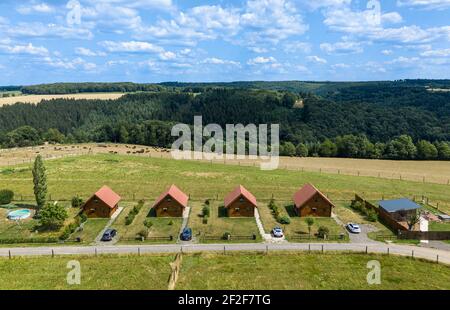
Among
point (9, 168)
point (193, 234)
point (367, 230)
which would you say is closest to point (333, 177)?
point (367, 230)

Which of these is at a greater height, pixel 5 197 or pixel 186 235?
pixel 5 197

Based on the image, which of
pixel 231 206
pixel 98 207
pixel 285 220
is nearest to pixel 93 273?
pixel 98 207

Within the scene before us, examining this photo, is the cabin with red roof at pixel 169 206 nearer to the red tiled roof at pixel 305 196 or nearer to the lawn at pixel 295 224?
the lawn at pixel 295 224

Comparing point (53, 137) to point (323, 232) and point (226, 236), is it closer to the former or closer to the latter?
point (226, 236)

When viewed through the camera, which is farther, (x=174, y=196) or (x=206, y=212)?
(x=174, y=196)

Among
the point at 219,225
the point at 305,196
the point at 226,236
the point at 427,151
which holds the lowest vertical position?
the point at 219,225
